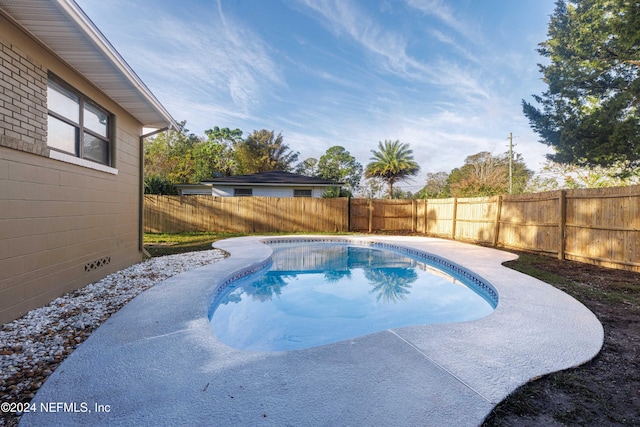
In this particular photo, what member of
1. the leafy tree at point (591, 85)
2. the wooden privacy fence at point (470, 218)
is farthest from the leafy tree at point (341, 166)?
the leafy tree at point (591, 85)

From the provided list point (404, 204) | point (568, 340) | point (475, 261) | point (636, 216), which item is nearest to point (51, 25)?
point (568, 340)

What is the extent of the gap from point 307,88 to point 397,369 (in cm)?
1928

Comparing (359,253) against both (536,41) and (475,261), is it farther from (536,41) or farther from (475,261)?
(536,41)

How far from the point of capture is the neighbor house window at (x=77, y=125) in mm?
4223

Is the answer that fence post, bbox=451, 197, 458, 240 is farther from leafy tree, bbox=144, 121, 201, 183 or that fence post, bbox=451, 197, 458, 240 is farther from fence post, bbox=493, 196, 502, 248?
leafy tree, bbox=144, 121, 201, 183

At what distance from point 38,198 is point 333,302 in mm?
4513

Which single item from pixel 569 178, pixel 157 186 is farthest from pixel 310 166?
pixel 569 178

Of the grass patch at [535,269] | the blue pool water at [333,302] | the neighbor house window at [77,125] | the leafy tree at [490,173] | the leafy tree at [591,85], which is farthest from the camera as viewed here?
the leafy tree at [490,173]

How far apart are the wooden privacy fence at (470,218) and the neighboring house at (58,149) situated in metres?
8.52

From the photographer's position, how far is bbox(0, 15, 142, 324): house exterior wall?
3322 mm

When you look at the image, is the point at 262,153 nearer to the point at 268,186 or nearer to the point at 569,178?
Result: the point at 268,186

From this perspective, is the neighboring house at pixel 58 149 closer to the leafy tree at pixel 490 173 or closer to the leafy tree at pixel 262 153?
the leafy tree at pixel 490 173

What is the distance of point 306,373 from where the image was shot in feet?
7.39

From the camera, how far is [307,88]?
19109mm
